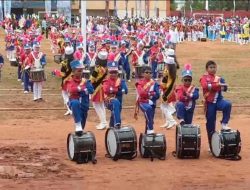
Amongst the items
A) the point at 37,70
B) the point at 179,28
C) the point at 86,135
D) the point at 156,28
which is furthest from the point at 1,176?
the point at 179,28

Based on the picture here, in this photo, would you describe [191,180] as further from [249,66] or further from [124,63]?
[249,66]

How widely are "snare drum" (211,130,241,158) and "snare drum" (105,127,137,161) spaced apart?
64.2 inches

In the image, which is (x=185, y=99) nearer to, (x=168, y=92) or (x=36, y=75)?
(x=168, y=92)

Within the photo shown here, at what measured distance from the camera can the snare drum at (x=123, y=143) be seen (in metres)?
11.6

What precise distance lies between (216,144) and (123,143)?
1.87 m

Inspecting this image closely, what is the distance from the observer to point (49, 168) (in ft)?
36.8

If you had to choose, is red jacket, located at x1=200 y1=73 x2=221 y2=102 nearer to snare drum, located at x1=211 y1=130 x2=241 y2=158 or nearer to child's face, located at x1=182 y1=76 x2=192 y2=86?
child's face, located at x1=182 y1=76 x2=192 y2=86

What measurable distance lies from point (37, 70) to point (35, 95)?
0.93 m

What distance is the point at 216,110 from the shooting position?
39.9 feet

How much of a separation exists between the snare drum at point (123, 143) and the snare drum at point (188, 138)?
0.85 m

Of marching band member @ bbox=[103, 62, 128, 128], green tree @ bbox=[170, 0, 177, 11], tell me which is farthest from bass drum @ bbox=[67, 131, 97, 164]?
green tree @ bbox=[170, 0, 177, 11]

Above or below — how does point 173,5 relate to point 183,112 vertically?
above

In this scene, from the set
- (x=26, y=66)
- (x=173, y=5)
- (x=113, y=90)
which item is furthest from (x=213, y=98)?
(x=173, y=5)

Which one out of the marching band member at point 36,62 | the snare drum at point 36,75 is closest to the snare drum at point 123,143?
the snare drum at point 36,75
